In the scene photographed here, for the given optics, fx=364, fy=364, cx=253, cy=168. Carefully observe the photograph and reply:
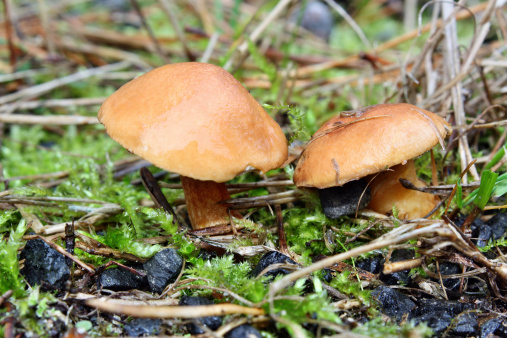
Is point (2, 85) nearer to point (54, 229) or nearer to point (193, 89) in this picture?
point (54, 229)

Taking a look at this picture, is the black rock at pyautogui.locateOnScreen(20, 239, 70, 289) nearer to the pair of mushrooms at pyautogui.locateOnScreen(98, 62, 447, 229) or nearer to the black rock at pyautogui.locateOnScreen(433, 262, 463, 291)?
the pair of mushrooms at pyautogui.locateOnScreen(98, 62, 447, 229)

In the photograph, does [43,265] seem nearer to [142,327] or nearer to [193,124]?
[142,327]

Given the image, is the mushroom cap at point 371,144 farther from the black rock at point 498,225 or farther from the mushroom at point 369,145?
the black rock at point 498,225

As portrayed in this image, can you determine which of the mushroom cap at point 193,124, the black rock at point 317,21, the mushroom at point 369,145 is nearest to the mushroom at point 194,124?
the mushroom cap at point 193,124

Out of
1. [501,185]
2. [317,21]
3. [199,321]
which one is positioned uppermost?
[317,21]

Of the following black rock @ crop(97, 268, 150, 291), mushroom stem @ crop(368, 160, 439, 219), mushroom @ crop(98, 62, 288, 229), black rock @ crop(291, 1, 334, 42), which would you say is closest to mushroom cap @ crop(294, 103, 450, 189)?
mushroom @ crop(98, 62, 288, 229)

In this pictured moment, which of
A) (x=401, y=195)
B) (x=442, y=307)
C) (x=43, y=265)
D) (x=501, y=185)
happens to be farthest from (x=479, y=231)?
(x=43, y=265)
